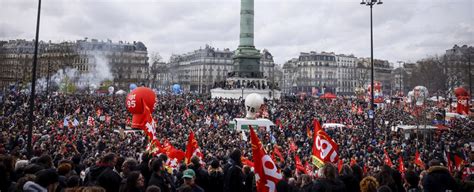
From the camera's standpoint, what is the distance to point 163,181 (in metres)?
6.23

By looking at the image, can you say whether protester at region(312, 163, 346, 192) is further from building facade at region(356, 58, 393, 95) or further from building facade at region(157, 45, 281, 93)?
building facade at region(356, 58, 393, 95)

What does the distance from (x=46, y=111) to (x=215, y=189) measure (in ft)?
81.8

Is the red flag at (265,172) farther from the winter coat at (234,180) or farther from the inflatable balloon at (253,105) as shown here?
the inflatable balloon at (253,105)

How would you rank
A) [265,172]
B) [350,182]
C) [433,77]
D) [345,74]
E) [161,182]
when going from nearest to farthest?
[161,182] → [350,182] → [265,172] → [433,77] → [345,74]

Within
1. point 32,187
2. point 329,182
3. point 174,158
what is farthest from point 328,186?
point 174,158

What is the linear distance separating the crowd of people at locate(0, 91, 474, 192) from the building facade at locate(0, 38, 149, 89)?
209 feet

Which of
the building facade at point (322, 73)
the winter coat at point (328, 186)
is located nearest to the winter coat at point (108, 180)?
the winter coat at point (328, 186)

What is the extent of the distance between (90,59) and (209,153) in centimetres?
10175

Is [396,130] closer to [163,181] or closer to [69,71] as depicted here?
[163,181]

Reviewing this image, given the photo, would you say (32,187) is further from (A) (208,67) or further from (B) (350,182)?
(A) (208,67)

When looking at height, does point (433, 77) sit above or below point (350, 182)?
above

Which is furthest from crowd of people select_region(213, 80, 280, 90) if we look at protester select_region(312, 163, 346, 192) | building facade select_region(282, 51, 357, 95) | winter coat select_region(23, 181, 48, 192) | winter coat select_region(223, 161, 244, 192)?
building facade select_region(282, 51, 357, 95)

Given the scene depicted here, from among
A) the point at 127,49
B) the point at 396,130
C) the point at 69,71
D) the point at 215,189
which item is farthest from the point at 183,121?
the point at 127,49

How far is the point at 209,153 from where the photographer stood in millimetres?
Answer: 15195
